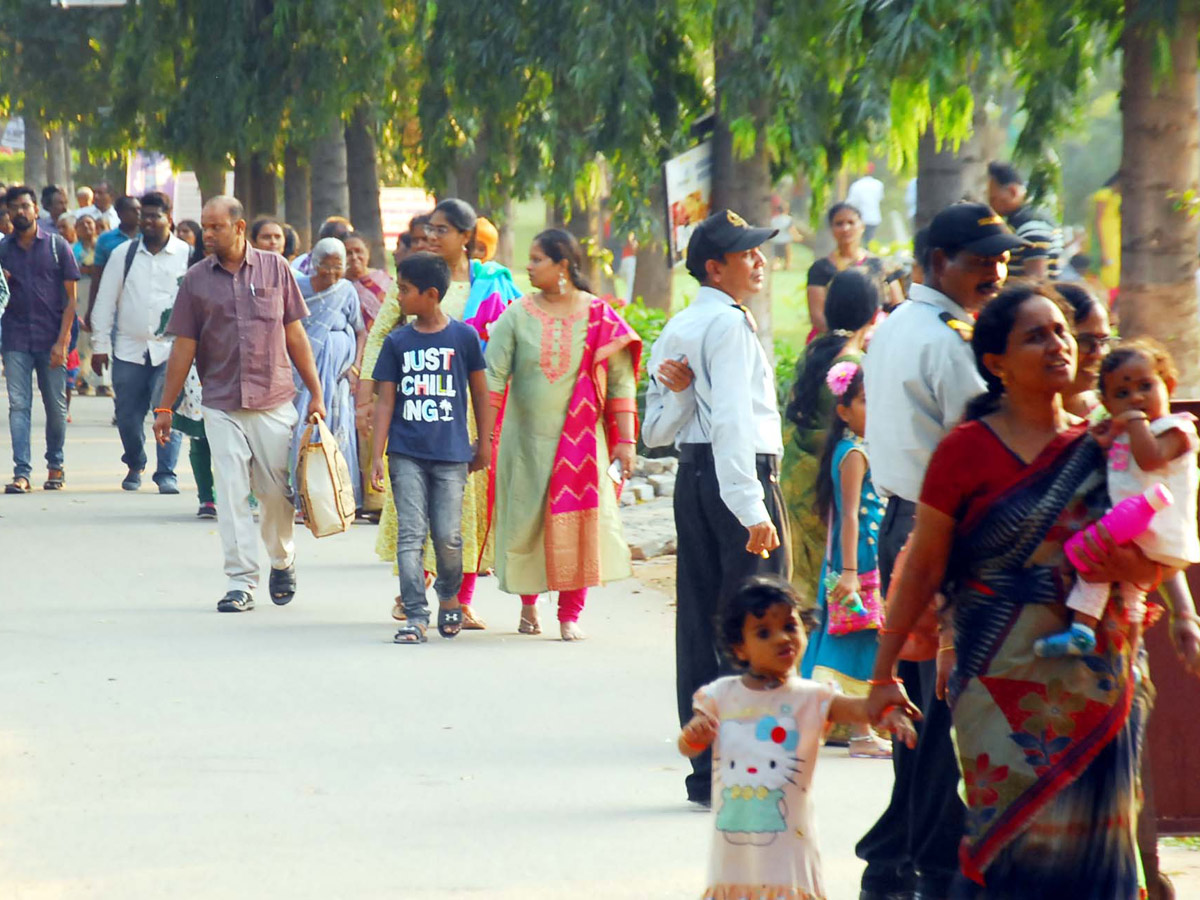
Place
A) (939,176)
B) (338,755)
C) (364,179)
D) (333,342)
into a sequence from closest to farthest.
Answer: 1. (338,755)
2. (333,342)
3. (939,176)
4. (364,179)

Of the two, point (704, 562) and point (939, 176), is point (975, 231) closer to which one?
point (704, 562)

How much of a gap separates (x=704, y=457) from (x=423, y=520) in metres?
3.12

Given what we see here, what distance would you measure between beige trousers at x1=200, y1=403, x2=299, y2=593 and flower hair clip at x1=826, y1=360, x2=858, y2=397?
155 inches

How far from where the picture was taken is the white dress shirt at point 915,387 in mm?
5059

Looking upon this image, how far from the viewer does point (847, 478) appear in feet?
23.1

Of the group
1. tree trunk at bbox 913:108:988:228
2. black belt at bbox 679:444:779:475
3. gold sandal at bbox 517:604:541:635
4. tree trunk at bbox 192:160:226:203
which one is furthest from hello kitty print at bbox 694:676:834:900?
tree trunk at bbox 192:160:226:203

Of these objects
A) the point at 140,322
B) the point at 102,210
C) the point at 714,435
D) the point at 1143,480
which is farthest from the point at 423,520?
the point at 102,210

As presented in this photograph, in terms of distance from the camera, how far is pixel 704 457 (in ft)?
21.5

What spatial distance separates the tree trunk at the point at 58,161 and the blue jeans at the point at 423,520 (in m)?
40.7

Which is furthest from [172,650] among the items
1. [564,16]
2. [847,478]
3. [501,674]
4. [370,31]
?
[370,31]

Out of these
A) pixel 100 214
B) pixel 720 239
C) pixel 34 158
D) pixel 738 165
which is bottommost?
pixel 720 239

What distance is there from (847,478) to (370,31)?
1545 centimetres

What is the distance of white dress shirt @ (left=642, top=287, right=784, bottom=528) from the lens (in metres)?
6.32

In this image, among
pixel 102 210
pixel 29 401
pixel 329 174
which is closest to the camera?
pixel 29 401
